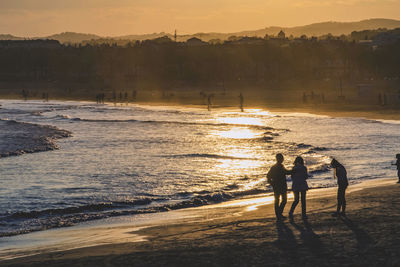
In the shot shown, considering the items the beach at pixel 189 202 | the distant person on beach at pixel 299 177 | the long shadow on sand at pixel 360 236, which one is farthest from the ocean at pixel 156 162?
the long shadow on sand at pixel 360 236

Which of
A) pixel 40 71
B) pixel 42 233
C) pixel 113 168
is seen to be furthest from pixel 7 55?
pixel 42 233

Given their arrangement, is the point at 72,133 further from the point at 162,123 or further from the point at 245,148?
the point at 245,148

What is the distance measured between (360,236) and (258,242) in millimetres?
2210

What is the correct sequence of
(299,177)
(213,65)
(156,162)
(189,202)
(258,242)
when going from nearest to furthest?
1. (258,242)
2. (299,177)
3. (189,202)
4. (156,162)
5. (213,65)

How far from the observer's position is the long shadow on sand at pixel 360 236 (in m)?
13.3

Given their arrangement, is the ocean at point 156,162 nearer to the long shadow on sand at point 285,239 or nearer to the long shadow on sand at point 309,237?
the long shadow on sand at point 285,239

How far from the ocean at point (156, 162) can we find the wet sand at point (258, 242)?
3.64 meters

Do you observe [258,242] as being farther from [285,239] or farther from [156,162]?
[156,162]

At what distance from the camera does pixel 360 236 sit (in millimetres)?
14070

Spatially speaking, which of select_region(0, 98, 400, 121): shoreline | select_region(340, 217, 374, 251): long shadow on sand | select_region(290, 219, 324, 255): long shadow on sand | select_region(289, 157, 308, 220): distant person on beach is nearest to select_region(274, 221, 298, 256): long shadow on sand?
select_region(290, 219, 324, 255): long shadow on sand

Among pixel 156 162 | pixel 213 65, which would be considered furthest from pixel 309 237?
pixel 213 65

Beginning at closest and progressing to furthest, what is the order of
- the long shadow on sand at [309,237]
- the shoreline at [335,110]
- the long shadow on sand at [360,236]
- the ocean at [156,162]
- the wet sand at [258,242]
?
the wet sand at [258,242] → the long shadow on sand at [309,237] → the long shadow on sand at [360,236] → the ocean at [156,162] → the shoreline at [335,110]

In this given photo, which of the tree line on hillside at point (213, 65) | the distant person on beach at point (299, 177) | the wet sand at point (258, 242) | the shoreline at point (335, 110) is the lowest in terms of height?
the shoreline at point (335, 110)

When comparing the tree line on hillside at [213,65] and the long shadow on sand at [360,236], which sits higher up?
the tree line on hillside at [213,65]
